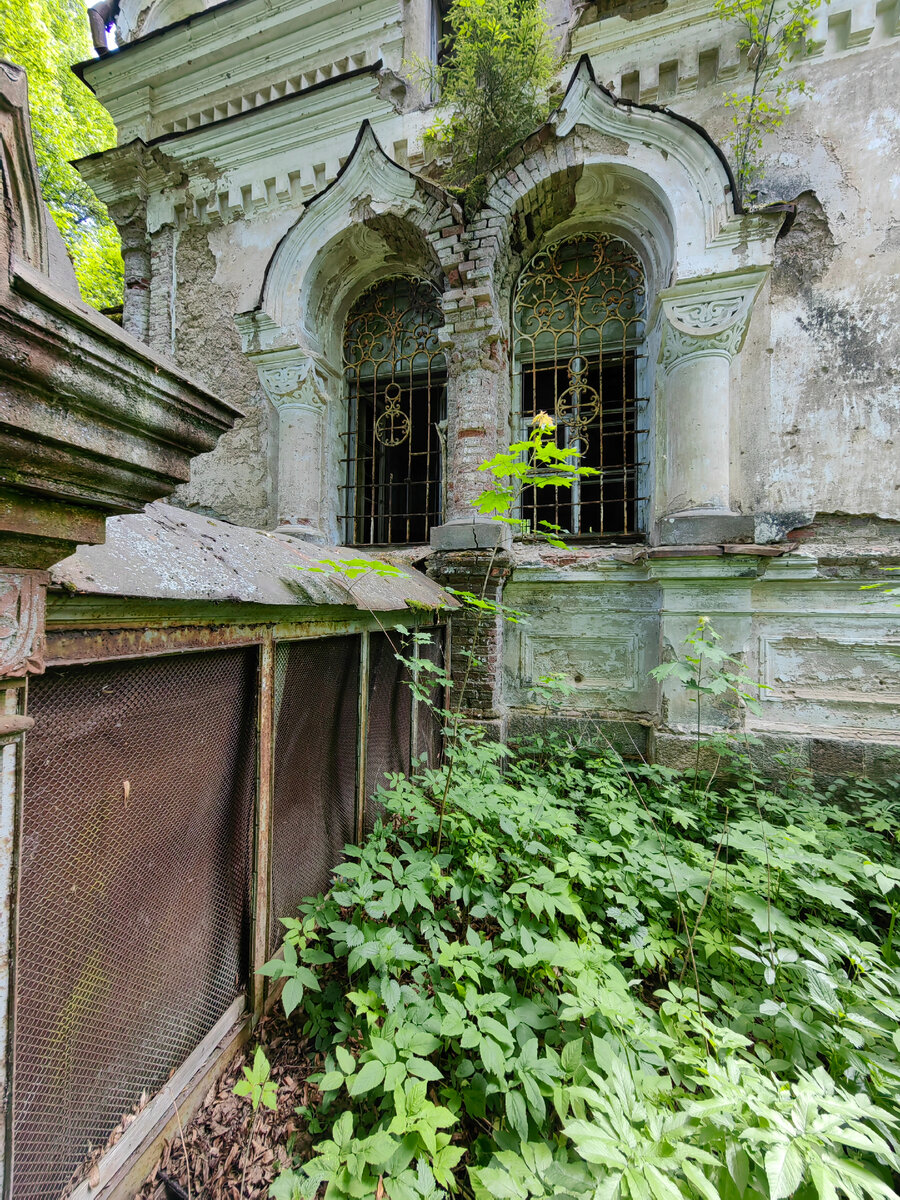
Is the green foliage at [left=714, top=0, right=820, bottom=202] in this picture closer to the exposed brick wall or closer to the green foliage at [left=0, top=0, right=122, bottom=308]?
the exposed brick wall

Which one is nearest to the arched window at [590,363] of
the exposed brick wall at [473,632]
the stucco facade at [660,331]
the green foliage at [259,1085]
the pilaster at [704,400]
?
the stucco facade at [660,331]

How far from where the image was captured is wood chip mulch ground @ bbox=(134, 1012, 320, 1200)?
123 centimetres

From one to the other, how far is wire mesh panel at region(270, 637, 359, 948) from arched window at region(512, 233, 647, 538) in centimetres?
241

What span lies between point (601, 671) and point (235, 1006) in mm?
2949

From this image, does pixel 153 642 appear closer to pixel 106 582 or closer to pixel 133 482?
pixel 106 582

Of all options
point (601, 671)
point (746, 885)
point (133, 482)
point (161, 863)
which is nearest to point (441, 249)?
point (601, 671)

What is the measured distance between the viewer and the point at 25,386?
25.7 inches

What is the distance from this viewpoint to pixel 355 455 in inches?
181

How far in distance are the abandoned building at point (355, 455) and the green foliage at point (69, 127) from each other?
3.72 meters

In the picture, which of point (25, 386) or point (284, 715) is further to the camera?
point (284, 715)

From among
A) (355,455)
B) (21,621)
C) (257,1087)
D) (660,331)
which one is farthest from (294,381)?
(257,1087)

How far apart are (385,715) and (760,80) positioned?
208 inches

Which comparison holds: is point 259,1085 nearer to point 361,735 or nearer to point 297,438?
point 361,735

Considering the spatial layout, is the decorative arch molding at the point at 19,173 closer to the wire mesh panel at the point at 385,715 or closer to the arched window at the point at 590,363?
the wire mesh panel at the point at 385,715
